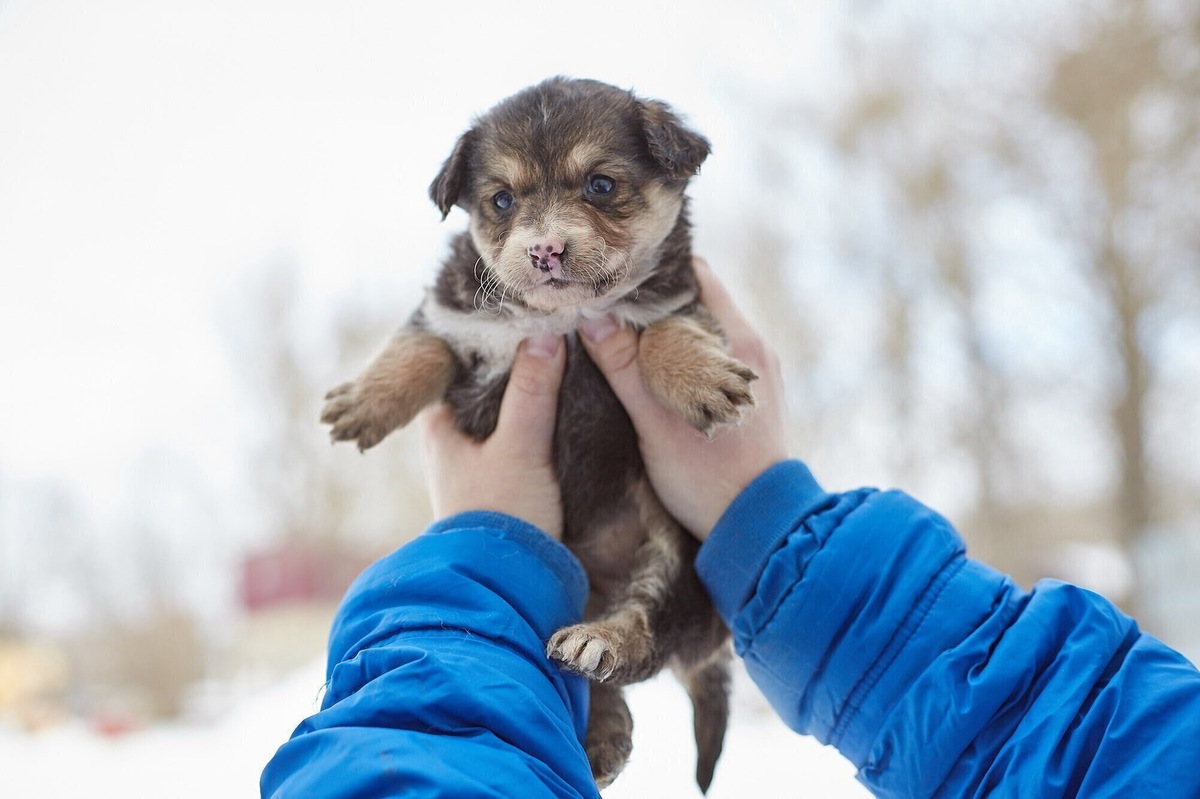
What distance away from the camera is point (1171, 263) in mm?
4703

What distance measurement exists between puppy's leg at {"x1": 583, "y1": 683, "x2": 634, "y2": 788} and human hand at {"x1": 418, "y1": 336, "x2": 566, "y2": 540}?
39 centimetres

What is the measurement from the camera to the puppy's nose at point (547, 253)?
1.86m

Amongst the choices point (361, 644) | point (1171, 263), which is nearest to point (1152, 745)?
point (361, 644)

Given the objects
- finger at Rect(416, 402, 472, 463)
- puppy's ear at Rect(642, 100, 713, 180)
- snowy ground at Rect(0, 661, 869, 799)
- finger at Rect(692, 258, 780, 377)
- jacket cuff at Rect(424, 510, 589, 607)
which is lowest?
snowy ground at Rect(0, 661, 869, 799)

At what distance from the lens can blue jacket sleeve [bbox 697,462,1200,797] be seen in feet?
4.27

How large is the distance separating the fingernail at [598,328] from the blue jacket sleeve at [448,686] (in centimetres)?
58

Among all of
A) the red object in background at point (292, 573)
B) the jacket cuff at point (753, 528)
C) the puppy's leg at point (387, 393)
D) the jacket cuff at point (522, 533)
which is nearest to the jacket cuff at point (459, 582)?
the jacket cuff at point (522, 533)

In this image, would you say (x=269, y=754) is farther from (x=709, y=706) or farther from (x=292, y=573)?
(x=292, y=573)

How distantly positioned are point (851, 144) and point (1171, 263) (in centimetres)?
186

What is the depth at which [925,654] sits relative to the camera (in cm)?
150

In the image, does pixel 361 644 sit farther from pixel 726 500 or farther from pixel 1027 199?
pixel 1027 199

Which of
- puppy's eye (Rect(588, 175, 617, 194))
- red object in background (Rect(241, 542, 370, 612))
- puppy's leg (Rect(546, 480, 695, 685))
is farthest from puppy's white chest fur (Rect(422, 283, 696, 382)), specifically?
red object in background (Rect(241, 542, 370, 612))

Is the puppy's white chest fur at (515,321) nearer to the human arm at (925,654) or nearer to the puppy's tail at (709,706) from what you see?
the human arm at (925,654)

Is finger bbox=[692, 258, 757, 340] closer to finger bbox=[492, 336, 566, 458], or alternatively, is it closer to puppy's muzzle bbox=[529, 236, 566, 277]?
finger bbox=[492, 336, 566, 458]
